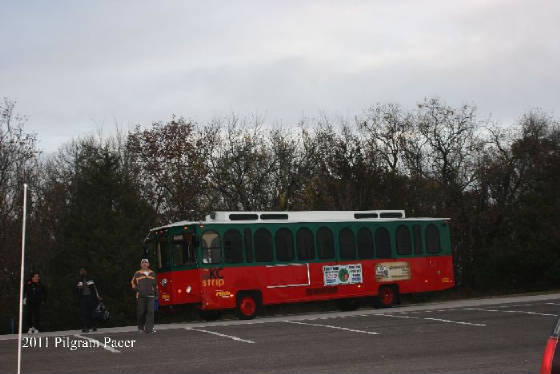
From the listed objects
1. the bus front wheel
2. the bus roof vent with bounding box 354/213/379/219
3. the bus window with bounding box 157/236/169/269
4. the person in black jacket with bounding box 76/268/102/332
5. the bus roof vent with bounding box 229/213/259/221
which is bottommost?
the bus front wheel

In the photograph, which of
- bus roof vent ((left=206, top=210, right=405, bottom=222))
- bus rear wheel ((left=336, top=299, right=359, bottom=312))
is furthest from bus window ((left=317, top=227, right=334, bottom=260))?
bus rear wheel ((left=336, top=299, right=359, bottom=312))

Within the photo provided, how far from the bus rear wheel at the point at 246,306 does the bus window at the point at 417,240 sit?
661 cm

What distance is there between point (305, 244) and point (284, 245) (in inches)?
31.2

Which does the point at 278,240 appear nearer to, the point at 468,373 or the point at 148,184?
the point at 468,373

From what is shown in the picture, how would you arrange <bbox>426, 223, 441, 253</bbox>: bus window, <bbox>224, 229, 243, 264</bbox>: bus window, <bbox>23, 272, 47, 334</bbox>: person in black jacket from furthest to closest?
<bbox>426, 223, 441, 253</bbox>: bus window
<bbox>224, 229, 243, 264</bbox>: bus window
<bbox>23, 272, 47, 334</bbox>: person in black jacket

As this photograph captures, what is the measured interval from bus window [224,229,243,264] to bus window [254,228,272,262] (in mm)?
592

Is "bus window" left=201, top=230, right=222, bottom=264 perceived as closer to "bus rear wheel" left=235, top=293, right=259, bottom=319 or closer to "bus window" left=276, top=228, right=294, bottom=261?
"bus rear wheel" left=235, top=293, right=259, bottom=319

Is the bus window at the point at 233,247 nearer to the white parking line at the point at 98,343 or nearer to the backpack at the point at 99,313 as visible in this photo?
the backpack at the point at 99,313

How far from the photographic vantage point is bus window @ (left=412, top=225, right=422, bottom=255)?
97.8ft

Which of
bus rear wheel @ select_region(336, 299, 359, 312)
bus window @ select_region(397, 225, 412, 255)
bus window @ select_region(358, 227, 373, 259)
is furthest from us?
bus window @ select_region(397, 225, 412, 255)

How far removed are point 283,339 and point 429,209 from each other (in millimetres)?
34623

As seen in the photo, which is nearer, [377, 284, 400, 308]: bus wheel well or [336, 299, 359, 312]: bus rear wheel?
[377, 284, 400, 308]: bus wheel well

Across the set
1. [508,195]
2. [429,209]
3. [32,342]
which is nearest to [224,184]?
[429,209]

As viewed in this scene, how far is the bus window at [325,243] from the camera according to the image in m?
27.6
